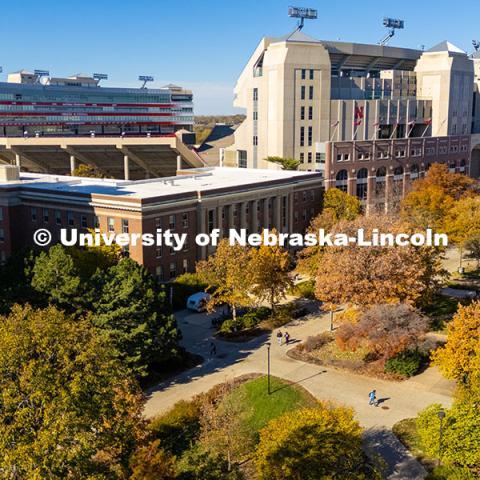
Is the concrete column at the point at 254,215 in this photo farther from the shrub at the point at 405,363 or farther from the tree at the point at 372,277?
the shrub at the point at 405,363

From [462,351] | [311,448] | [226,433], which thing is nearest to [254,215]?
[462,351]

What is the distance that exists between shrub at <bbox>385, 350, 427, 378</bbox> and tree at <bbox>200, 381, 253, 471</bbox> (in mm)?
13075

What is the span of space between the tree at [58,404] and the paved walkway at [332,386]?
13862mm

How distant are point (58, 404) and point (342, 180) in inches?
3072

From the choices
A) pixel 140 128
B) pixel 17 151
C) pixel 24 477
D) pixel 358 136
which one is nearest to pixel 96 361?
pixel 24 477

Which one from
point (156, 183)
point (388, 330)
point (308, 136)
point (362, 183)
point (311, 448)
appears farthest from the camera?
point (308, 136)

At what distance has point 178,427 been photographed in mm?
35969

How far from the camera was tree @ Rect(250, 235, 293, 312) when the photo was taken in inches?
2143

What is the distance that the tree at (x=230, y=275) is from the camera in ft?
176

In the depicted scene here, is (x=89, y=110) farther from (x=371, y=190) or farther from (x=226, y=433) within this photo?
(x=226, y=433)

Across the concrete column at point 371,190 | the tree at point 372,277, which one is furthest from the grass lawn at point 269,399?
the concrete column at point 371,190

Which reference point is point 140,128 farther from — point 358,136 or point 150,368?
point 150,368

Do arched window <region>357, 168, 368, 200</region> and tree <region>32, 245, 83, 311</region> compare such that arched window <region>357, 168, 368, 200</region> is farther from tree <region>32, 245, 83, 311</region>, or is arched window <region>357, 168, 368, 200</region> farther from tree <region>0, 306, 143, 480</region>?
tree <region>0, 306, 143, 480</region>

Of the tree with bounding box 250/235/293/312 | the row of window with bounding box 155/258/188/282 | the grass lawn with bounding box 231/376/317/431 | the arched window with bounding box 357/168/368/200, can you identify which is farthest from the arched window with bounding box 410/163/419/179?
the grass lawn with bounding box 231/376/317/431
